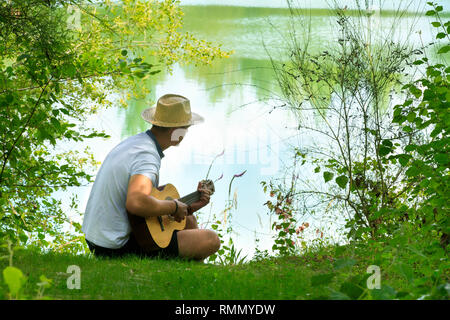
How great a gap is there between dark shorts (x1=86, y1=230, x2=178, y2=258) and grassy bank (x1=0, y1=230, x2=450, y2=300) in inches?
3.7

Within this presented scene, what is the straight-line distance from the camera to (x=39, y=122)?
167 inches

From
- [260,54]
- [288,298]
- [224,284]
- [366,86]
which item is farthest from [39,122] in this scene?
[260,54]

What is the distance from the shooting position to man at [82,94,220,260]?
3.86 metres

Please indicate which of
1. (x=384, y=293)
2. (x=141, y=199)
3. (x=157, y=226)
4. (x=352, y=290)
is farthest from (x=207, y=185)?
(x=384, y=293)

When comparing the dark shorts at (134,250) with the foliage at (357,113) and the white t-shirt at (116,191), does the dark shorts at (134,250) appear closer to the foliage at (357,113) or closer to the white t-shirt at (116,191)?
the white t-shirt at (116,191)

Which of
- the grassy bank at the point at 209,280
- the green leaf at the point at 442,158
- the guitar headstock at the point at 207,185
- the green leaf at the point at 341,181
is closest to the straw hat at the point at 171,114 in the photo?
the guitar headstock at the point at 207,185

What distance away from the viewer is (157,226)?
159 inches

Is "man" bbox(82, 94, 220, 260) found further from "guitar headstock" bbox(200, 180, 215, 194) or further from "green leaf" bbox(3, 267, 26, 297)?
"green leaf" bbox(3, 267, 26, 297)

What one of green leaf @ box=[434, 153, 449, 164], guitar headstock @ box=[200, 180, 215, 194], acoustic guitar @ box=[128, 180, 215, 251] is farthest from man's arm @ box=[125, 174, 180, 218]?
green leaf @ box=[434, 153, 449, 164]

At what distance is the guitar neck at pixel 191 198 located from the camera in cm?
431

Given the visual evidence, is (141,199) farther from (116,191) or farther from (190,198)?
(190,198)

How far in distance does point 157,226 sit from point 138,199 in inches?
14.4

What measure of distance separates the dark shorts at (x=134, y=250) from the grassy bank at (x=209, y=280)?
0.09m
